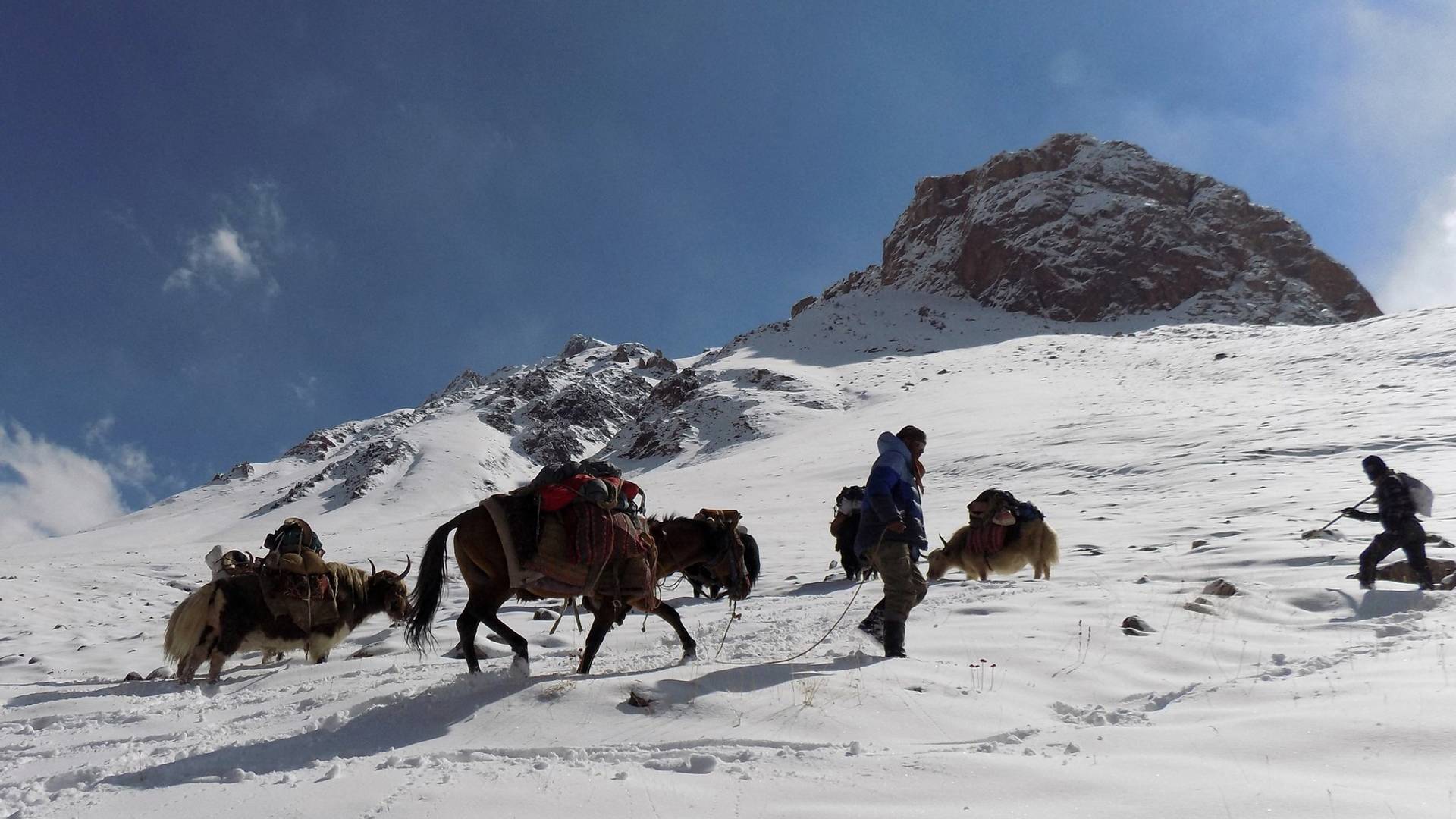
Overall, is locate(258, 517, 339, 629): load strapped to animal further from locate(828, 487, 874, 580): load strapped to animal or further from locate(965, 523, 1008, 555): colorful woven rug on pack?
locate(965, 523, 1008, 555): colorful woven rug on pack

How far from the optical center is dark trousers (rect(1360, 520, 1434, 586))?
Answer: 5.86m

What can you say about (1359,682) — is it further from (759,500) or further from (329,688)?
(759,500)

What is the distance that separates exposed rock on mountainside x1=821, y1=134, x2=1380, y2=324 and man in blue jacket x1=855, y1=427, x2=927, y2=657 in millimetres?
77290

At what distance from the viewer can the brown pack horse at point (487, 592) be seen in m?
4.64

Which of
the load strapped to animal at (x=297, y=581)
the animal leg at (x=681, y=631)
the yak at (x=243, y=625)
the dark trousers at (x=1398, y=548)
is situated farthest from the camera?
the load strapped to animal at (x=297, y=581)

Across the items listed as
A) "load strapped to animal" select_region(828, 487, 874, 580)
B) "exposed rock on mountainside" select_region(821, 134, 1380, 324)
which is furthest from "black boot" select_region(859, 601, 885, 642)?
"exposed rock on mountainside" select_region(821, 134, 1380, 324)

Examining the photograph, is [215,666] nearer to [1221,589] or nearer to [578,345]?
[1221,589]

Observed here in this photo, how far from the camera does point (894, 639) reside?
4609 millimetres

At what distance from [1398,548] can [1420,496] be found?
2.12 feet

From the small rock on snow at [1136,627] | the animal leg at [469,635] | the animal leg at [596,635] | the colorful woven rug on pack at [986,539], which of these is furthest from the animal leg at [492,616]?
the colorful woven rug on pack at [986,539]

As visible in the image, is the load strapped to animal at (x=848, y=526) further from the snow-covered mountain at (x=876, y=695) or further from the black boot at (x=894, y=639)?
the black boot at (x=894, y=639)

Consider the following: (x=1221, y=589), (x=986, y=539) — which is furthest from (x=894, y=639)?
(x=986, y=539)

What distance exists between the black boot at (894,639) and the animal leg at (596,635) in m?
1.82

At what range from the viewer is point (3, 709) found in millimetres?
5074
